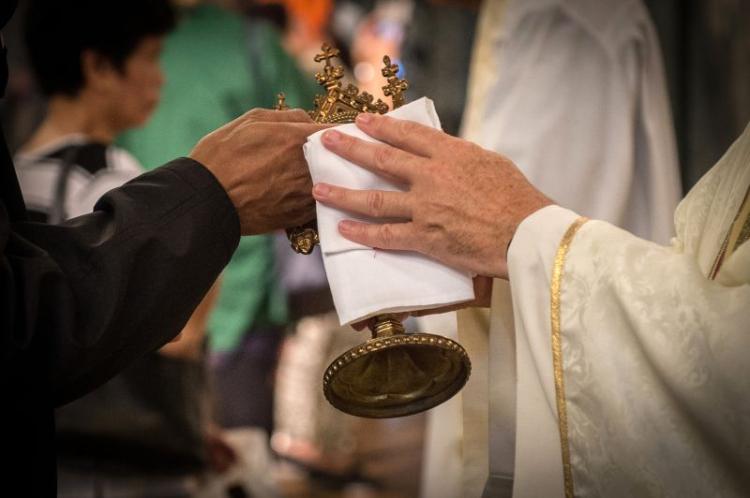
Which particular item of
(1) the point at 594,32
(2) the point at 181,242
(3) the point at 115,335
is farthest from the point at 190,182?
(1) the point at 594,32

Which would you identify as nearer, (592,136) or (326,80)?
(326,80)

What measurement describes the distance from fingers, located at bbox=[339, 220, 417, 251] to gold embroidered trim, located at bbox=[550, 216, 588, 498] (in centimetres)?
26

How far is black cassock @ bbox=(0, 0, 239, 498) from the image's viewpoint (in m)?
1.58

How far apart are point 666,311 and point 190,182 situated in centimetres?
82

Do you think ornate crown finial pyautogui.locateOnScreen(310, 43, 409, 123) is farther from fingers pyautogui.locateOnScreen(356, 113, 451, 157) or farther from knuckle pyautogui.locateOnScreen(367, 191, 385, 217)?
knuckle pyautogui.locateOnScreen(367, 191, 385, 217)

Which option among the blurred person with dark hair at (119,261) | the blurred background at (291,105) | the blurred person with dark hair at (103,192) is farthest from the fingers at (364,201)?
the blurred background at (291,105)

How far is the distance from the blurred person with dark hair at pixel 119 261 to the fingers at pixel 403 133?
144mm

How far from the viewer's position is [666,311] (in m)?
1.69

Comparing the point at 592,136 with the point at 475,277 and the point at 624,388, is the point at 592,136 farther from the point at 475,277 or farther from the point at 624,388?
the point at 624,388

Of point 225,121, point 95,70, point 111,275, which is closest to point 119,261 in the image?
point 111,275

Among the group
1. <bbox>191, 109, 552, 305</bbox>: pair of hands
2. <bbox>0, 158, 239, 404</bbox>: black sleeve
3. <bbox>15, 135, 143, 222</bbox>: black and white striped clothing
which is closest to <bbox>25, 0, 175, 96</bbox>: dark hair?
<bbox>15, 135, 143, 222</bbox>: black and white striped clothing

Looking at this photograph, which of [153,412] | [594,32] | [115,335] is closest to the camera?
[115,335]

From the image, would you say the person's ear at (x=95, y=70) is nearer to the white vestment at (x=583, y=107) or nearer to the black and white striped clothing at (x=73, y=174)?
the black and white striped clothing at (x=73, y=174)

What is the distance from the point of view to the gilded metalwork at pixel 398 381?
6.38ft
